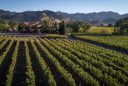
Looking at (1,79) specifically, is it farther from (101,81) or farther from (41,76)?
(101,81)

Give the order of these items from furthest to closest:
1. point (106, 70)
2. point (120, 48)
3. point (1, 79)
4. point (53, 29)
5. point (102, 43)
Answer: point (53, 29), point (102, 43), point (120, 48), point (106, 70), point (1, 79)

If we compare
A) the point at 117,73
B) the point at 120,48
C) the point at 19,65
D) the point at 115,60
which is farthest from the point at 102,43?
the point at 117,73

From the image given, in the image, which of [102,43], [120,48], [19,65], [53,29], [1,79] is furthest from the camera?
[53,29]

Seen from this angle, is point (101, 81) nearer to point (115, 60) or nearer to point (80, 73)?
point (80, 73)

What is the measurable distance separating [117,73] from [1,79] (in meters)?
8.14

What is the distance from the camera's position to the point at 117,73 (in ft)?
67.7

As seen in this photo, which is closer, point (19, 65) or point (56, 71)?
point (56, 71)

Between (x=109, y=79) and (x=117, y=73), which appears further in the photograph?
(x=117, y=73)

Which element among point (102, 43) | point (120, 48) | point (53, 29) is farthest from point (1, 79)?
point (53, 29)

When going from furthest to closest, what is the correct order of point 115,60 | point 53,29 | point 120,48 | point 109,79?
point 53,29
point 120,48
point 115,60
point 109,79

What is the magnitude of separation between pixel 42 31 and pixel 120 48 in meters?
59.0

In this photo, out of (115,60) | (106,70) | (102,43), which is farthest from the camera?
(102,43)

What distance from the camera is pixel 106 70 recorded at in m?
22.2

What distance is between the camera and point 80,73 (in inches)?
818
